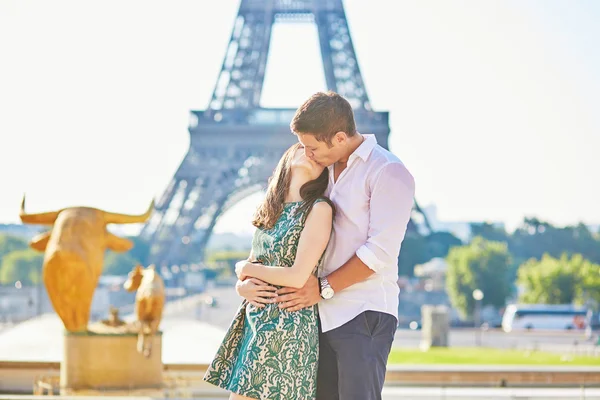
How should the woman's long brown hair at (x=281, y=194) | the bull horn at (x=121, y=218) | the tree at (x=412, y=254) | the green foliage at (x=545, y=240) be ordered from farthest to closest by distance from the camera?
the green foliage at (x=545, y=240)
the tree at (x=412, y=254)
the bull horn at (x=121, y=218)
the woman's long brown hair at (x=281, y=194)

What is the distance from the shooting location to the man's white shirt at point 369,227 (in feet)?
14.5

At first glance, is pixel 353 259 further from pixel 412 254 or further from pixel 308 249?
pixel 412 254

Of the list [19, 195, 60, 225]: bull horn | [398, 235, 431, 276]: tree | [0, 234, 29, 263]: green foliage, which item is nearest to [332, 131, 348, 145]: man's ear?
[19, 195, 60, 225]: bull horn

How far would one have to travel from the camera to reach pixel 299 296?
4387 millimetres

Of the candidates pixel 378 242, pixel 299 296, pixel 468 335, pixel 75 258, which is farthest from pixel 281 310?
pixel 468 335

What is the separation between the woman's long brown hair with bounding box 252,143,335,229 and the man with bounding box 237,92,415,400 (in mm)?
60

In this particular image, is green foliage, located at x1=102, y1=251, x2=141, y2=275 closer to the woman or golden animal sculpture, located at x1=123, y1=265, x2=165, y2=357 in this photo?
golden animal sculpture, located at x1=123, y1=265, x2=165, y2=357

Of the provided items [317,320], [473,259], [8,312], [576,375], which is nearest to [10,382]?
[576,375]

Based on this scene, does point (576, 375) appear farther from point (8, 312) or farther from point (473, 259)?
point (8, 312)

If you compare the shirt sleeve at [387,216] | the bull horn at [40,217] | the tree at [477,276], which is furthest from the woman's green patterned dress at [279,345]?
the tree at [477,276]

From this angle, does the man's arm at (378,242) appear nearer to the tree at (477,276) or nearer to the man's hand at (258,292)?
the man's hand at (258,292)

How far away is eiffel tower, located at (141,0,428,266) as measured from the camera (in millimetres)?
54312

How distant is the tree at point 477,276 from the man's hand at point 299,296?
64.7m

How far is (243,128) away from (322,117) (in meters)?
52.1
